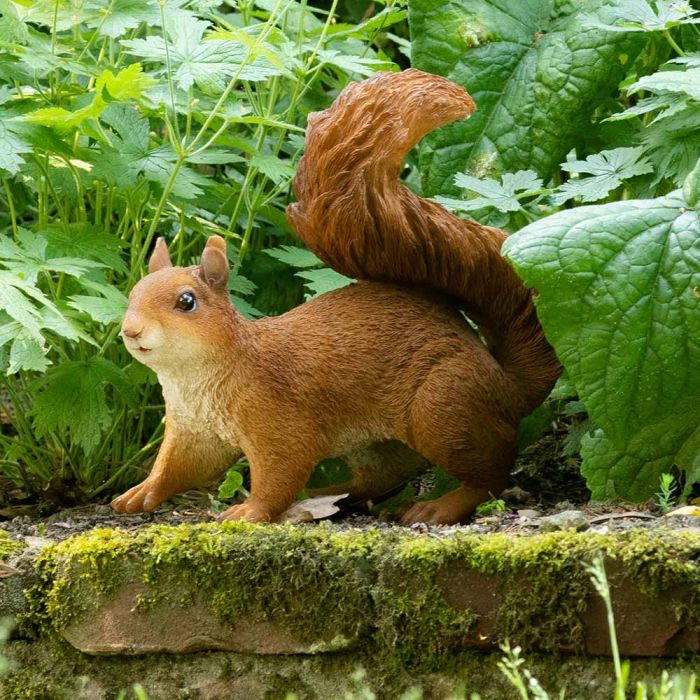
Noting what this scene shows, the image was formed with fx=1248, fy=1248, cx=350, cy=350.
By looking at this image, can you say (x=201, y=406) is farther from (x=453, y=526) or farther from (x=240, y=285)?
(x=240, y=285)

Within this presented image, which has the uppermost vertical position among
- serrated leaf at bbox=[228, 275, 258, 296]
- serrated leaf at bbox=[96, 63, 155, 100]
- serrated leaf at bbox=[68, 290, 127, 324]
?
serrated leaf at bbox=[96, 63, 155, 100]

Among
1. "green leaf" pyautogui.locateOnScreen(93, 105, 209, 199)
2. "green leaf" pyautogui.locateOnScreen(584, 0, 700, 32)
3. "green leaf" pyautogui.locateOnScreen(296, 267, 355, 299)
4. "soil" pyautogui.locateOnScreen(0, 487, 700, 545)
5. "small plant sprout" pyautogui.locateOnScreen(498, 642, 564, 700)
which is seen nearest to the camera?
"small plant sprout" pyautogui.locateOnScreen(498, 642, 564, 700)

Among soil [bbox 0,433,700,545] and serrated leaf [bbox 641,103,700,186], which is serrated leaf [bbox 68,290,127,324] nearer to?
soil [bbox 0,433,700,545]

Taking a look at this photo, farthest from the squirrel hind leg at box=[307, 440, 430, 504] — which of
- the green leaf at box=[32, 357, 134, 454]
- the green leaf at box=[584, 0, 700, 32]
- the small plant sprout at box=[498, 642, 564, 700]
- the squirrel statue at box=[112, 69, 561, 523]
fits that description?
the green leaf at box=[584, 0, 700, 32]

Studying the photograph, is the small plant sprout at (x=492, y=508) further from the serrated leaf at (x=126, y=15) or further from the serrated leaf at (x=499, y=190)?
the serrated leaf at (x=126, y=15)

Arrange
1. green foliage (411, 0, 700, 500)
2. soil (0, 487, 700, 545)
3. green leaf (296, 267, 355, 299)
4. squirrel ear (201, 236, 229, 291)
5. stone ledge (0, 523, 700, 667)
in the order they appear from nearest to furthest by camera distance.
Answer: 1. stone ledge (0, 523, 700, 667)
2. soil (0, 487, 700, 545)
3. green foliage (411, 0, 700, 500)
4. squirrel ear (201, 236, 229, 291)
5. green leaf (296, 267, 355, 299)

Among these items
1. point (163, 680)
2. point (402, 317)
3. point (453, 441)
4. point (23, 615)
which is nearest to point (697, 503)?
point (453, 441)

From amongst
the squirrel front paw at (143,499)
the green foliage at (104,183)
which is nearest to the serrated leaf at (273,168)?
the green foliage at (104,183)

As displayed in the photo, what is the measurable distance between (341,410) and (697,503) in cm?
71

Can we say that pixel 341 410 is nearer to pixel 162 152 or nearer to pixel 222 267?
pixel 222 267

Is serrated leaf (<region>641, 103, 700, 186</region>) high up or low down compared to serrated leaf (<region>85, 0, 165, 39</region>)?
down

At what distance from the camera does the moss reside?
2.14m

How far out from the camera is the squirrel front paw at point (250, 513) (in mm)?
2207

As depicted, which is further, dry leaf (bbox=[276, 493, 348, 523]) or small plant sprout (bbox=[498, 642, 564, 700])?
dry leaf (bbox=[276, 493, 348, 523])
